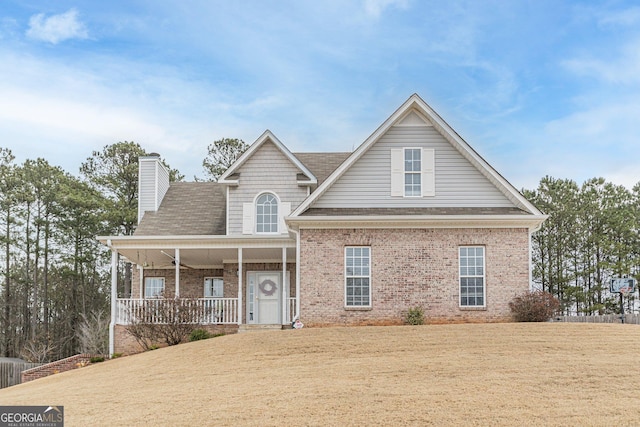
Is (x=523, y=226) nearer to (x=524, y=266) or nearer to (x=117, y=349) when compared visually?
(x=524, y=266)

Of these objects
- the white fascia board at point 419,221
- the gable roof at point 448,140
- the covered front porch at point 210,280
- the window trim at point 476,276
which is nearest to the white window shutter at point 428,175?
the gable roof at point 448,140

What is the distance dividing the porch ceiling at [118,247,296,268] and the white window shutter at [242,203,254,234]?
2.87 ft

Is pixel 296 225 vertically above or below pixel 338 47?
below

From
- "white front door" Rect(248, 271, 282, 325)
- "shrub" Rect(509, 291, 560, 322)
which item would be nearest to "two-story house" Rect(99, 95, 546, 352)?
"shrub" Rect(509, 291, 560, 322)

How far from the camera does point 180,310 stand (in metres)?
24.0

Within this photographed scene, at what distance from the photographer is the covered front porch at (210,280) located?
25.2 m

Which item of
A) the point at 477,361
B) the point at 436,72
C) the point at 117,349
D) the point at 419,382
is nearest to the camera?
the point at 419,382

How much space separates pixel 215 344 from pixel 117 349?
6.51 m

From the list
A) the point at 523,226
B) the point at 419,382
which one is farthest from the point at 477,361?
the point at 523,226

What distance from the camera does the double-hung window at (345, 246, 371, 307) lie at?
22891mm

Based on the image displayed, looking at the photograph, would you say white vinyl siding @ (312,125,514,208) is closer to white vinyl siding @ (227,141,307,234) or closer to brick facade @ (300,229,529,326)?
brick facade @ (300,229,529,326)

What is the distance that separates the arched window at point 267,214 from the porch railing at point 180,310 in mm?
2855

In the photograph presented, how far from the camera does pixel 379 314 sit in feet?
74.7

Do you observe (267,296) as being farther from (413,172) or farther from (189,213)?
(413,172)
